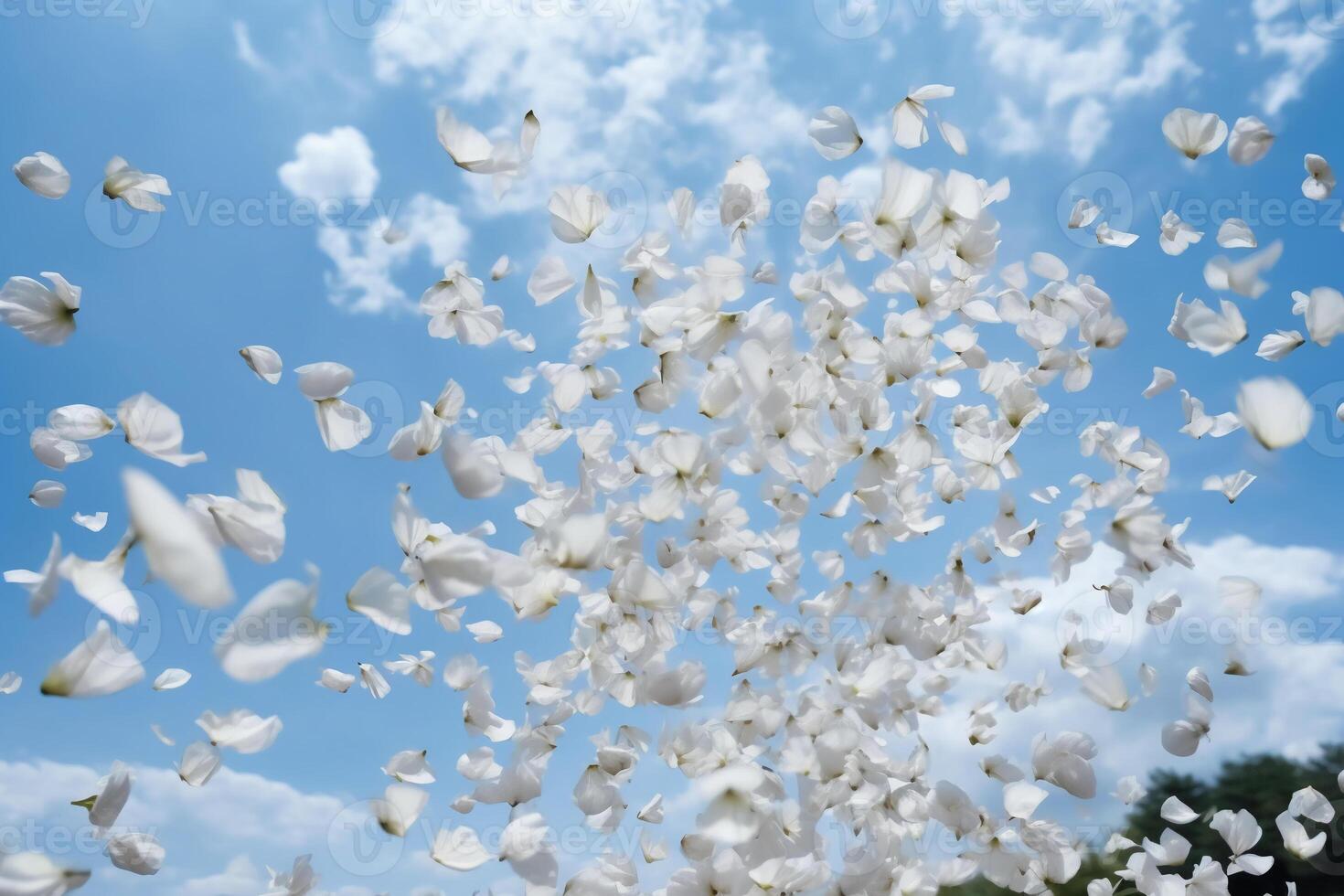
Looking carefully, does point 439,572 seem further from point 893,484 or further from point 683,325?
point 893,484

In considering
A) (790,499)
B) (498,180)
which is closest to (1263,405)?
(790,499)

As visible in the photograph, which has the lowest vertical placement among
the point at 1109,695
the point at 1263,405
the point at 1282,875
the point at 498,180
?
the point at 1282,875

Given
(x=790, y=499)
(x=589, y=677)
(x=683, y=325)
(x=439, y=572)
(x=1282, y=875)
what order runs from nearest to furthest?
(x=439, y=572)
(x=683, y=325)
(x=589, y=677)
(x=790, y=499)
(x=1282, y=875)

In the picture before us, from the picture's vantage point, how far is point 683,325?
2.37 m

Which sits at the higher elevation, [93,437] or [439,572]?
[93,437]

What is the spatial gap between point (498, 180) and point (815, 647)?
1.70 metres

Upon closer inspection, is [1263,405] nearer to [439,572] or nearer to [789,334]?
[789,334]

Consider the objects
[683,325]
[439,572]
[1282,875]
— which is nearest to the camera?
[439,572]

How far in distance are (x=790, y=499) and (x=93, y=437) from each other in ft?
6.87

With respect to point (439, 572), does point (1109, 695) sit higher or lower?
lower

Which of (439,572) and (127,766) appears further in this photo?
(127,766)

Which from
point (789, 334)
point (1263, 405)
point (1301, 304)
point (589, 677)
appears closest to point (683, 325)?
point (789, 334)

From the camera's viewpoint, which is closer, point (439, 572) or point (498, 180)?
point (439, 572)

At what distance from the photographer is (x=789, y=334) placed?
7.79 feet
